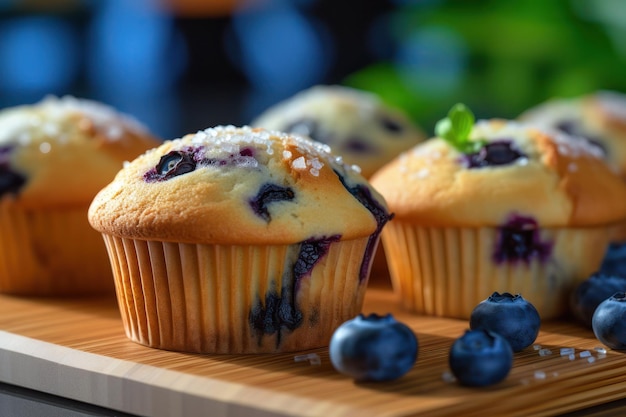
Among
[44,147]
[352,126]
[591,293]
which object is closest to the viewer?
[591,293]

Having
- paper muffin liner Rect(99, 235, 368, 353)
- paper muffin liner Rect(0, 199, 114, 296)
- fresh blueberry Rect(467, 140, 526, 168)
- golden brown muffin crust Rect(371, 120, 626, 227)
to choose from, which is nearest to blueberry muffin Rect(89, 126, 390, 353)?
paper muffin liner Rect(99, 235, 368, 353)

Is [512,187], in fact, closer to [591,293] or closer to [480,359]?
[591,293]

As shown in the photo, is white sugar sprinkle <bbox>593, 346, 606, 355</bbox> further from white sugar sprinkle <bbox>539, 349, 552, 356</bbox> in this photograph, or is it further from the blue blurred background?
the blue blurred background

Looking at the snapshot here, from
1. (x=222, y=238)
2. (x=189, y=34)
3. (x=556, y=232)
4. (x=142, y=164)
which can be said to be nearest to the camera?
(x=222, y=238)

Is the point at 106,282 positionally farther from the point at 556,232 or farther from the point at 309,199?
the point at 556,232

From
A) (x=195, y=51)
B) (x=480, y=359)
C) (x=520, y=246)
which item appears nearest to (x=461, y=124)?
(x=520, y=246)

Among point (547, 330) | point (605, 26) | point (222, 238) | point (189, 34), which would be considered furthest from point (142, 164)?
point (189, 34)
